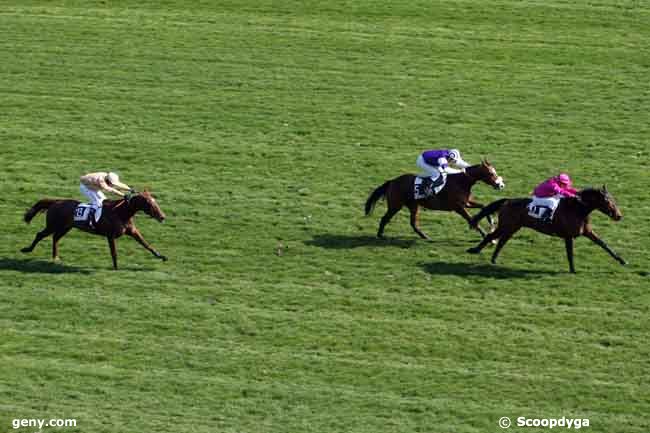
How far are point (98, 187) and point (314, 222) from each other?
526 cm

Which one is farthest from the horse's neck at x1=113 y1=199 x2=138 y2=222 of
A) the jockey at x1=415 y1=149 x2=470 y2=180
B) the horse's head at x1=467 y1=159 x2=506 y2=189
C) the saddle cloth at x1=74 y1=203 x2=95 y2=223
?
the horse's head at x1=467 y1=159 x2=506 y2=189

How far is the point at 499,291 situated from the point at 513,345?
214 cm

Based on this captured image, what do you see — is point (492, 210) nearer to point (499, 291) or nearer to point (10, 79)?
point (499, 291)

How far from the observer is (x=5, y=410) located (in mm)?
19812

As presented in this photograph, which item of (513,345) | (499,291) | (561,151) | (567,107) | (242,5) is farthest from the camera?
(242,5)

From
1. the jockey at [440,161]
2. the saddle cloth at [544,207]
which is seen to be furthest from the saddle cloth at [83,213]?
the saddle cloth at [544,207]

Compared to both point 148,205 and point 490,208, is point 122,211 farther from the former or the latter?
point 490,208

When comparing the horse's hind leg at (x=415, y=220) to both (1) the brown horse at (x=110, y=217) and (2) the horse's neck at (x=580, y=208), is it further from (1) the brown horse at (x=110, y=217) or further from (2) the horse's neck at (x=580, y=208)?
(1) the brown horse at (x=110, y=217)

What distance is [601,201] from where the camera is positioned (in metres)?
23.9

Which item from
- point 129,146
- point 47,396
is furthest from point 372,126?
point 47,396

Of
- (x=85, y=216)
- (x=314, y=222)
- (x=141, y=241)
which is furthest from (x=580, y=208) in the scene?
(x=85, y=216)

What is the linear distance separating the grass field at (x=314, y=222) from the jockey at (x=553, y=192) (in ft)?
4.56

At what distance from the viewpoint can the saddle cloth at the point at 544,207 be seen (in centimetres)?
2419

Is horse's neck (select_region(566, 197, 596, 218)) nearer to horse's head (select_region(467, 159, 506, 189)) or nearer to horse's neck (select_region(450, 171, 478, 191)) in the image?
horse's head (select_region(467, 159, 506, 189))
